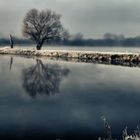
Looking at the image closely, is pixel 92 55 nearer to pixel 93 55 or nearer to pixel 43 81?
pixel 93 55

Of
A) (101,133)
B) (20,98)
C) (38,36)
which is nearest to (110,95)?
(20,98)

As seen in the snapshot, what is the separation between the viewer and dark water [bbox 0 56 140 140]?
16266 mm

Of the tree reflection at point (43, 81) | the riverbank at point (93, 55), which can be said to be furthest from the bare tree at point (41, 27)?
the tree reflection at point (43, 81)

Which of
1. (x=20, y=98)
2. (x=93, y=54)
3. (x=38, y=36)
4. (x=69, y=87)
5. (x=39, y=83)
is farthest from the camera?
(x=38, y=36)

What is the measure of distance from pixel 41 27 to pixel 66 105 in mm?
58014

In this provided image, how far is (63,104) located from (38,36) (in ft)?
189

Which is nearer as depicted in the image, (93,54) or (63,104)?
(63,104)

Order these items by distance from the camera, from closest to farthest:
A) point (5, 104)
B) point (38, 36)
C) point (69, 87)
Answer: point (5, 104), point (69, 87), point (38, 36)

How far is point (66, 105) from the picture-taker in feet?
70.4

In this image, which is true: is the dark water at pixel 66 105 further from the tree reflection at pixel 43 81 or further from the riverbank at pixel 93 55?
the riverbank at pixel 93 55

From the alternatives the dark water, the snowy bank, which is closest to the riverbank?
the snowy bank

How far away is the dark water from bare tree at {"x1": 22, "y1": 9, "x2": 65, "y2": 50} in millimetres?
43352

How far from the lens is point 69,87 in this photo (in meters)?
28.5

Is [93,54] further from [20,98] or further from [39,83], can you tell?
[20,98]
